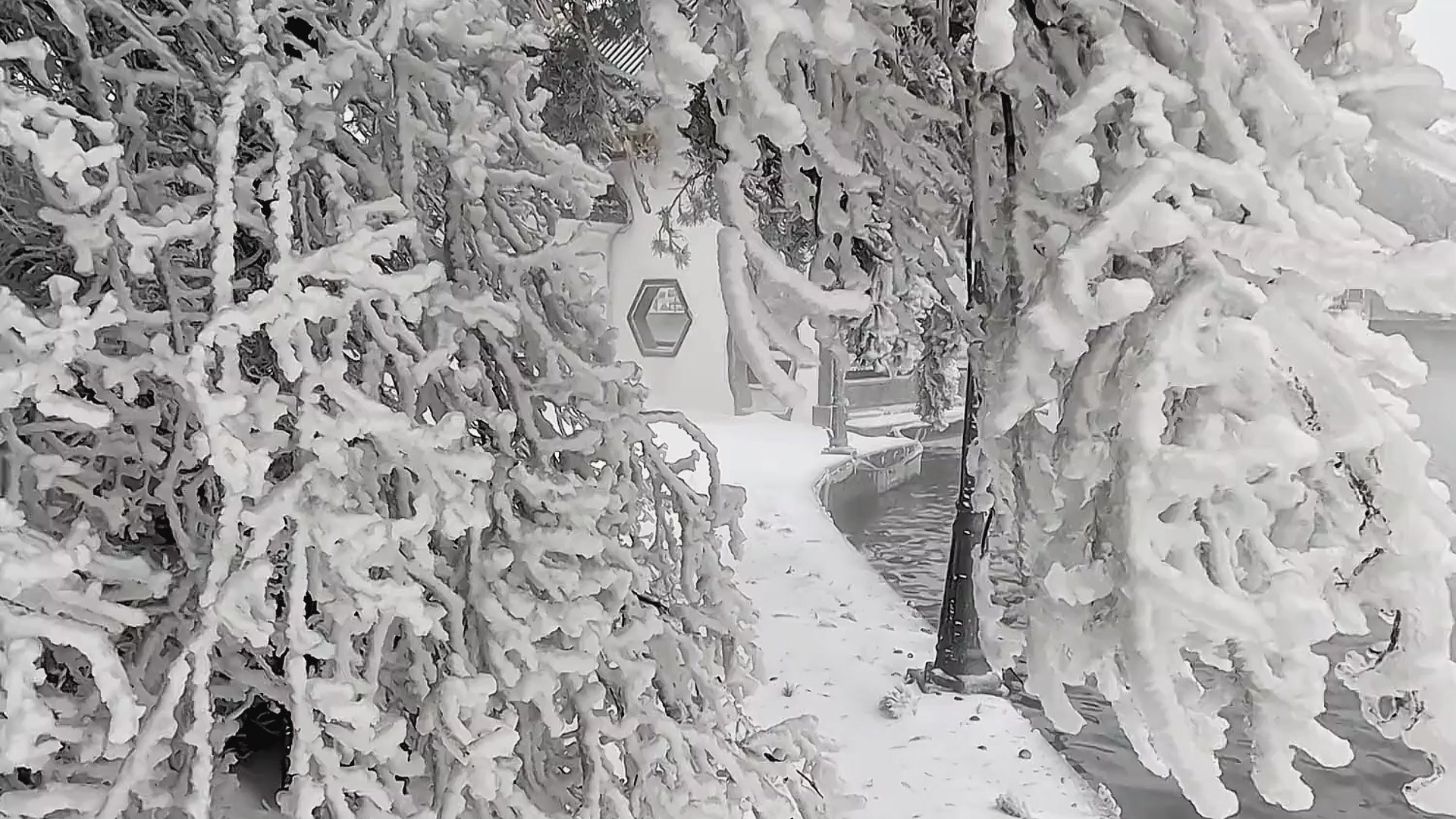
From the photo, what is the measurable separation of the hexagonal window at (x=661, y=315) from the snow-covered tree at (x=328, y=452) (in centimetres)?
746

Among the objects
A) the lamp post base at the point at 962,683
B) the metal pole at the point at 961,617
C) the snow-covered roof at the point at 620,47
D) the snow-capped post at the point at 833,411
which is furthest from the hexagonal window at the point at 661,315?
the snow-covered roof at the point at 620,47

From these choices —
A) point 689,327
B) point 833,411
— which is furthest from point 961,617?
point 689,327

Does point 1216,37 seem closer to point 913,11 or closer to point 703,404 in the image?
point 913,11

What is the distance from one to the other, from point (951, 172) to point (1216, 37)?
0.52 metres

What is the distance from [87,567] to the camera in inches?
32.0

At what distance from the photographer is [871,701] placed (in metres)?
3.11

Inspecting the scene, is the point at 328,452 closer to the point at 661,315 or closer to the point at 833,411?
the point at 833,411

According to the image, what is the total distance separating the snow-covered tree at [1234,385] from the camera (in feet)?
2.12

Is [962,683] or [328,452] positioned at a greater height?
[328,452]

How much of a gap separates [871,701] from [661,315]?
604 cm

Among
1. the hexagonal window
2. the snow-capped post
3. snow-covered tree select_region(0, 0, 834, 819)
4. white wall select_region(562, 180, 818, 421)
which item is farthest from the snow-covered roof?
the hexagonal window

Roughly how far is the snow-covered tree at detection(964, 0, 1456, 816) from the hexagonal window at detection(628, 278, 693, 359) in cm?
794

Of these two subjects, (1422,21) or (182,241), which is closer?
(182,241)

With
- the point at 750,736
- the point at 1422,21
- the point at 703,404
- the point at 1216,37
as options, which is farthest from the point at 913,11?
the point at 703,404
